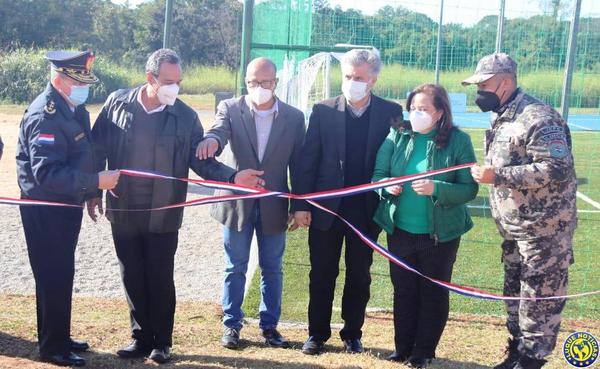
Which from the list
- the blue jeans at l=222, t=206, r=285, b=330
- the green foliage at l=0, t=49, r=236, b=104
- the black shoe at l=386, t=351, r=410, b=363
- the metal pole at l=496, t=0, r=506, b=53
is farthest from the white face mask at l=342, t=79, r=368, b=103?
the green foliage at l=0, t=49, r=236, b=104

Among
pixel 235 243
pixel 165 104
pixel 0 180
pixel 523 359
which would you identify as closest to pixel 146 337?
pixel 235 243

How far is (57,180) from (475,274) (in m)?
5.13

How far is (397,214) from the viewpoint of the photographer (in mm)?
5320

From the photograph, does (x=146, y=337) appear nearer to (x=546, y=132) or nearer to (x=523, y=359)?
(x=523, y=359)

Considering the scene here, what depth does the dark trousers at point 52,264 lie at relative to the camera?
4.96 metres

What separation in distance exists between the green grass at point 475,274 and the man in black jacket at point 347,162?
1360 millimetres

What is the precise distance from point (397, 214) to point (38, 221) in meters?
2.29

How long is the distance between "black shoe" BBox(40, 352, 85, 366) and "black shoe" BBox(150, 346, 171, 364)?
1.51 ft

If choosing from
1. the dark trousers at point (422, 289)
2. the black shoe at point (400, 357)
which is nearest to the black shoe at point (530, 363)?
the dark trousers at point (422, 289)

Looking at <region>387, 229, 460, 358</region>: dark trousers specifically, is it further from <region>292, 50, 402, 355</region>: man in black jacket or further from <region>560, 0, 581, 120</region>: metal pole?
<region>560, 0, 581, 120</region>: metal pole

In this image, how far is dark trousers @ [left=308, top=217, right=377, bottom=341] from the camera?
18.4 feet

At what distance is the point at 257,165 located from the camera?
18.5ft

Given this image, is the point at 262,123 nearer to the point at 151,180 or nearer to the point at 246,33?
the point at 151,180

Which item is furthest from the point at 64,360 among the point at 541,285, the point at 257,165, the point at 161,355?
the point at 541,285
